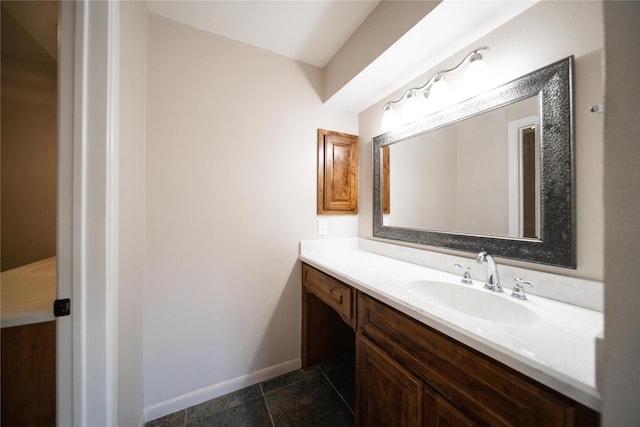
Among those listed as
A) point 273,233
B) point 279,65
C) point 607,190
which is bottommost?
point 273,233

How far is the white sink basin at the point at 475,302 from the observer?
2.67 ft

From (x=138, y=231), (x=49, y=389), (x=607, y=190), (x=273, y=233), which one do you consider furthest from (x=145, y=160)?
(x=607, y=190)

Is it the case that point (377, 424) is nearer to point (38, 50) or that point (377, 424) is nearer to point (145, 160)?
point (145, 160)

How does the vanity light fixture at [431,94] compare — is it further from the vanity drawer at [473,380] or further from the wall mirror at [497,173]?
the vanity drawer at [473,380]

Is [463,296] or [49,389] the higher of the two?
[463,296]

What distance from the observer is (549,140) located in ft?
2.80

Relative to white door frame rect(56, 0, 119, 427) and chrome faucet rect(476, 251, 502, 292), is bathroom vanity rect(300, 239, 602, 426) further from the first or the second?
white door frame rect(56, 0, 119, 427)

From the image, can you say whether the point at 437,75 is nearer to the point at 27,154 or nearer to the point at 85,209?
the point at 85,209

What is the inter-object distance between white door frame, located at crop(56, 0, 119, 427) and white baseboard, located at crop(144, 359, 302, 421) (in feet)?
2.12

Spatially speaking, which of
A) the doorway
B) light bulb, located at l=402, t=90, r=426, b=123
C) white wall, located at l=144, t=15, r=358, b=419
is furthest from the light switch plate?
the doorway

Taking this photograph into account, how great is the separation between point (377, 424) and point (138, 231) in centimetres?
147

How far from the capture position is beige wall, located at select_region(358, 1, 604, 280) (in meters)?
0.75

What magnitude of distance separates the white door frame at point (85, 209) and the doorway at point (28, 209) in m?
0.09

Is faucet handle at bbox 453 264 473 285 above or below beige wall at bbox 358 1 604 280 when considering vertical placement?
below
